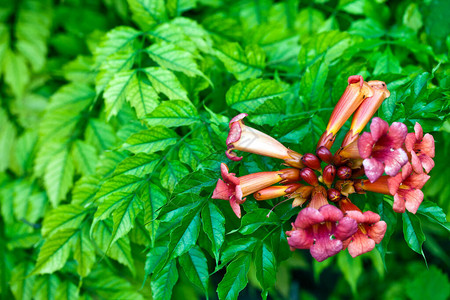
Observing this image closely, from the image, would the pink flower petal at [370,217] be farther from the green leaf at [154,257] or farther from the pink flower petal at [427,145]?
the green leaf at [154,257]

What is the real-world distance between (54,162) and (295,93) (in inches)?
50.3

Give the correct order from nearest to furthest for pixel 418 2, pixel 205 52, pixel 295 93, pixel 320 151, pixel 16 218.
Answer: pixel 320 151 < pixel 295 93 < pixel 205 52 < pixel 418 2 < pixel 16 218

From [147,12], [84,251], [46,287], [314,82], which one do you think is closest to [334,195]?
[314,82]

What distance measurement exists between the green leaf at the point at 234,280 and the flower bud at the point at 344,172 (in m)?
0.42

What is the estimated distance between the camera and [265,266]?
121 cm

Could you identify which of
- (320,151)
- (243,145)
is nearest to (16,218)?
(243,145)

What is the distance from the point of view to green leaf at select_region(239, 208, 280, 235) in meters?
1.14

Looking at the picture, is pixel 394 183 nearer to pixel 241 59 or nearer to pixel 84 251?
pixel 241 59

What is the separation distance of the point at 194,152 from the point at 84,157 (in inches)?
31.5

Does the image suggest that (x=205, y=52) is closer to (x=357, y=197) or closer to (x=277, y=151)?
(x=277, y=151)

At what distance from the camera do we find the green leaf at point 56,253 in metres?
1.57

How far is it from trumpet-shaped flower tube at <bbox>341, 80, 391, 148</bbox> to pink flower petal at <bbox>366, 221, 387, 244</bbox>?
0.29m

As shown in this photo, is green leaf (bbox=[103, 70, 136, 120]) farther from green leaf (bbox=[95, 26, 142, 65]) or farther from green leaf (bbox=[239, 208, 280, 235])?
green leaf (bbox=[239, 208, 280, 235])

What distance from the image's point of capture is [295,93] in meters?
1.65
